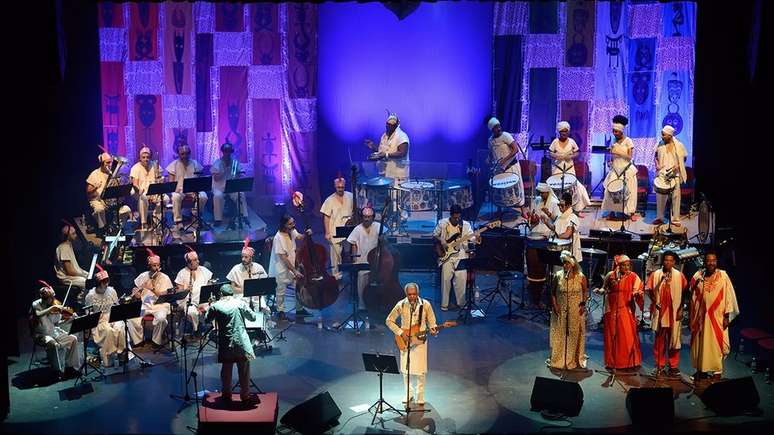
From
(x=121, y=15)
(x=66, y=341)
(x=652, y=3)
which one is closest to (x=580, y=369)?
(x=66, y=341)

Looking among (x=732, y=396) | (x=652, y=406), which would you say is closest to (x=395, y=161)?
(x=652, y=406)

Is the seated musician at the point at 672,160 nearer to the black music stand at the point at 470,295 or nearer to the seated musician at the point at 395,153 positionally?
the black music stand at the point at 470,295

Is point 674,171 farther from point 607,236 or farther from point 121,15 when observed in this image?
point 121,15

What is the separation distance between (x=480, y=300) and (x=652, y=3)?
681 centimetres

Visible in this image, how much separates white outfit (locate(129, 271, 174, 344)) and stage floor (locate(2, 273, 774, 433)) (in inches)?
11.4

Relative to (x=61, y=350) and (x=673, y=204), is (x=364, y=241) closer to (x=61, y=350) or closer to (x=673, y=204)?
(x=61, y=350)

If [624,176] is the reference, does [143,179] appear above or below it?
below

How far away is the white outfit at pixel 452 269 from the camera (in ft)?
53.5

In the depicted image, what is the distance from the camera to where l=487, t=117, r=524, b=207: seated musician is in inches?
722

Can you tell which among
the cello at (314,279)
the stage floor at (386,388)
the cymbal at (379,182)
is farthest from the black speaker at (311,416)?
the cymbal at (379,182)

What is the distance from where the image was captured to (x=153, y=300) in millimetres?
15250

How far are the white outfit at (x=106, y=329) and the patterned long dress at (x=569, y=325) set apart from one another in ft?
19.2

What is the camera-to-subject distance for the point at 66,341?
14094 millimetres

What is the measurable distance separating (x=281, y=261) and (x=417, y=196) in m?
3.14
